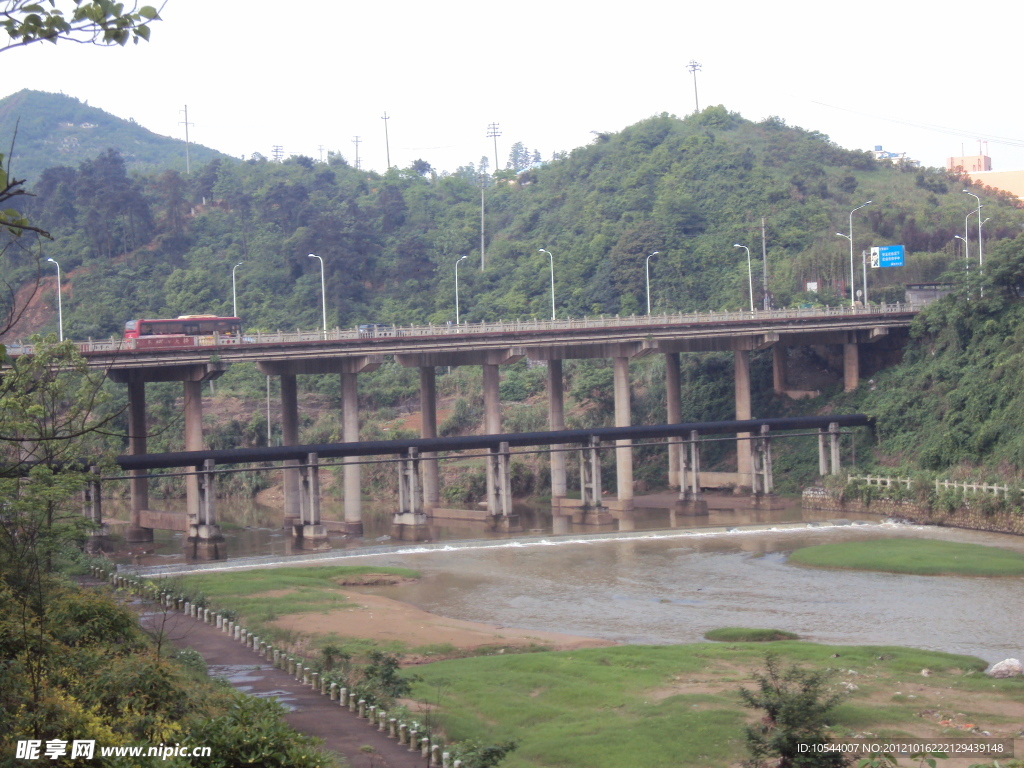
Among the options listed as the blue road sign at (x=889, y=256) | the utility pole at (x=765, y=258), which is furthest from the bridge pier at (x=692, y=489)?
the blue road sign at (x=889, y=256)

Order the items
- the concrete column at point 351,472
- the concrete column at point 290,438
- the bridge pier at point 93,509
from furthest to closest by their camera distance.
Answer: the concrete column at point 290,438 < the concrete column at point 351,472 < the bridge pier at point 93,509

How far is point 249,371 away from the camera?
104 meters

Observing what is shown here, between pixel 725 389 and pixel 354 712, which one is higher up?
pixel 725 389

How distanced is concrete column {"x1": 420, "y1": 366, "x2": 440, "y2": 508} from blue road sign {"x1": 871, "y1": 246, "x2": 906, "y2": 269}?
3942 cm

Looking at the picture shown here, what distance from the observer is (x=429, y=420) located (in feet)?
240

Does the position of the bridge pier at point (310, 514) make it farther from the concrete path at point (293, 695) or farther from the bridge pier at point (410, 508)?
the concrete path at point (293, 695)

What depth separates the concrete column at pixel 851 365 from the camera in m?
78.7

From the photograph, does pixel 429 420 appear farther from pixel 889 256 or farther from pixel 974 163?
pixel 974 163

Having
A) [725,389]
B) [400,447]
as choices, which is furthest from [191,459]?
[725,389]

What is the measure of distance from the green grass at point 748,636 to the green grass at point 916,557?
48.8ft

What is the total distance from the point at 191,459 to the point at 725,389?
46214mm

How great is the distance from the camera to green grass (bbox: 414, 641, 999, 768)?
66.8 ft

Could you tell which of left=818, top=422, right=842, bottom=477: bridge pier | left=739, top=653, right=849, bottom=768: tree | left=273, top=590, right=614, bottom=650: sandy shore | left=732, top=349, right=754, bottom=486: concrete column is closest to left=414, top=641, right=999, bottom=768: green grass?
left=739, top=653, right=849, bottom=768: tree

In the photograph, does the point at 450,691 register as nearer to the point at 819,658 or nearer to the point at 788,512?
the point at 819,658
